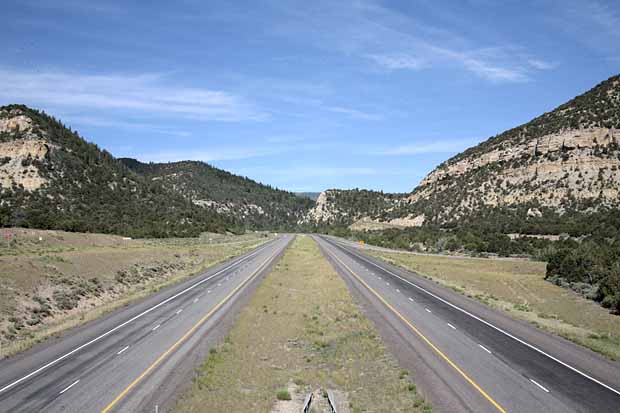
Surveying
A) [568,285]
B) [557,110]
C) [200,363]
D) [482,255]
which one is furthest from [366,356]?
[557,110]

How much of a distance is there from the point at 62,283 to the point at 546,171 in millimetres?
90838

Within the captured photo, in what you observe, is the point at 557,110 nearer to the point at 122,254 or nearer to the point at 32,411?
the point at 122,254

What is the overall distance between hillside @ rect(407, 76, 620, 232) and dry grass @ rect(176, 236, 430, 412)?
226ft

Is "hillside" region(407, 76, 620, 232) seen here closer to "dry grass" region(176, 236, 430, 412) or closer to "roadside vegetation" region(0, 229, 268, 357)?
"roadside vegetation" region(0, 229, 268, 357)

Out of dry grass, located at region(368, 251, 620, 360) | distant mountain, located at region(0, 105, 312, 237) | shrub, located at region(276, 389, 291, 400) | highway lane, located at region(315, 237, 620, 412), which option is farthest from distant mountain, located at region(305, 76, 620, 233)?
shrub, located at region(276, 389, 291, 400)

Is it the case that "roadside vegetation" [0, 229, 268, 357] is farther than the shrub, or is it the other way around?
"roadside vegetation" [0, 229, 268, 357]

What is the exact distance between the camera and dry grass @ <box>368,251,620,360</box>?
76.7 ft

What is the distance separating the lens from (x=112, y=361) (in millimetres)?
17578

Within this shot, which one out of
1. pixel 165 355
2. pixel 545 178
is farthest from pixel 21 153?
pixel 545 178

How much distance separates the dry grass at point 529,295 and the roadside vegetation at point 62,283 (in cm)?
2479

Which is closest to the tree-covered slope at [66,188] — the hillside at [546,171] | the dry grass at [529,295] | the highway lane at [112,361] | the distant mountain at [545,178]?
the highway lane at [112,361]

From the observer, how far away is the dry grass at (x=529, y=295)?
23.4 metres

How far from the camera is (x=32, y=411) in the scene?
43.1 feet

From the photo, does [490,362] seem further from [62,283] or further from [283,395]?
[62,283]
